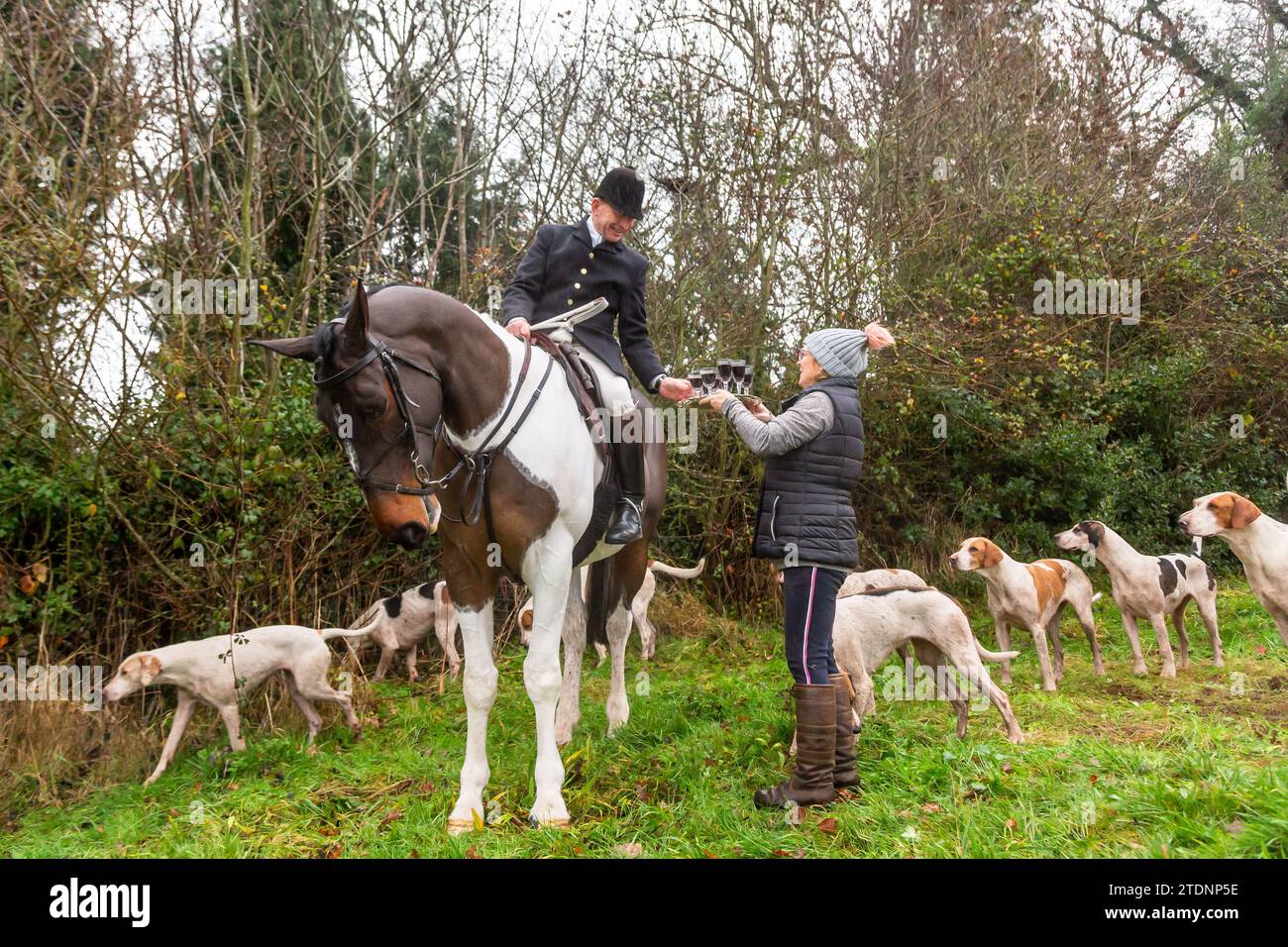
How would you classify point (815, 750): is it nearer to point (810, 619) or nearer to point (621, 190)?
point (810, 619)

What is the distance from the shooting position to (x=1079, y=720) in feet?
19.7

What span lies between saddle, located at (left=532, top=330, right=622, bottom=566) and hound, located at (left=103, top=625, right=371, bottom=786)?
227cm

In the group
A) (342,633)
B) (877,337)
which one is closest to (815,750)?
(877,337)

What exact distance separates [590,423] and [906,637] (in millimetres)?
2471

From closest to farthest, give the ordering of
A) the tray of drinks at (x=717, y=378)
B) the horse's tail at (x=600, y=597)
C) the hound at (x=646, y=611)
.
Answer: the tray of drinks at (x=717, y=378) → the horse's tail at (x=600, y=597) → the hound at (x=646, y=611)

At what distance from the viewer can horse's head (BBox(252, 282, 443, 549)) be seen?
11.7 ft

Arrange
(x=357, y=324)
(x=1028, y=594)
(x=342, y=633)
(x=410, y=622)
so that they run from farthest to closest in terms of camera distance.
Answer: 1. (x=410, y=622)
2. (x=1028, y=594)
3. (x=342, y=633)
4. (x=357, y=324)

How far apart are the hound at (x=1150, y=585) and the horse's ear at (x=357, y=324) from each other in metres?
6.33

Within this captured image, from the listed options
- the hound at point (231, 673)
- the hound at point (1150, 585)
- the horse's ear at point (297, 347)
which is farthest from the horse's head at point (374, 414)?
the hound at point (1150, 585)

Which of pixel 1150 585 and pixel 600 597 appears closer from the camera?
pixel 600 597

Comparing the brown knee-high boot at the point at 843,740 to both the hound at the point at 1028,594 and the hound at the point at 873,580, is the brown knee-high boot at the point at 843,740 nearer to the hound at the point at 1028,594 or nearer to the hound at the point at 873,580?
the hound at the point at 873,580

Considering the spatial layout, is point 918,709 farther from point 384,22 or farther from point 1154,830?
point 384,22

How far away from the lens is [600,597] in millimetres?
6000

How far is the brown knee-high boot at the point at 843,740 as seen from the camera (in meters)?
4.56
